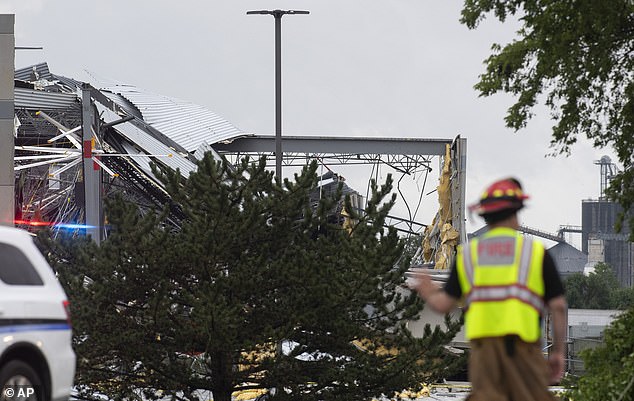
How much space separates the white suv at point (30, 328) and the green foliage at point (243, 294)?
16.3 metres

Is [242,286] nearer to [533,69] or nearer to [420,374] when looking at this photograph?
[420,374]

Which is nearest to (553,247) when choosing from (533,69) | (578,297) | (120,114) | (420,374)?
(578,297)

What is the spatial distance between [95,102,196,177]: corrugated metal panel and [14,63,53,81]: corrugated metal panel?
4.93 metres

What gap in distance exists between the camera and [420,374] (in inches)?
1141

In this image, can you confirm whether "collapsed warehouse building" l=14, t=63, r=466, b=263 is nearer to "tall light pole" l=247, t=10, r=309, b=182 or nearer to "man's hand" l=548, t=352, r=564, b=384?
"tall light pole" l=247, t=10, r=309, b=182

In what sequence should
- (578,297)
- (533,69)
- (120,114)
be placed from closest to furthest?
(533,69) → (120,114) → (578,297)

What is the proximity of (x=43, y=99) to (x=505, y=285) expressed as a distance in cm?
4953

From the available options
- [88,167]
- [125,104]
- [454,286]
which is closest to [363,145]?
[125,104]

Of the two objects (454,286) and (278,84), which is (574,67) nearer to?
(454,286)

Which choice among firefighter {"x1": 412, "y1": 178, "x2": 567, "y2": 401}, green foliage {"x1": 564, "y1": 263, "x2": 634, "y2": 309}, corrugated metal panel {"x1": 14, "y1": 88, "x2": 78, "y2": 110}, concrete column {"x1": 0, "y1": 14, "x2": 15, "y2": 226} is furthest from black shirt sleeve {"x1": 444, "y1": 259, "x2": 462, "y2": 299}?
green foliage {"x1": 564, "y1": 263, "x2": 634, "y2": 309}

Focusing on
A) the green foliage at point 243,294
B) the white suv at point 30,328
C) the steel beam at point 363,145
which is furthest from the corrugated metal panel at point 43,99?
the white suv at point 30,328

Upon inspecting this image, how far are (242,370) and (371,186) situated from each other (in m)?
4.43

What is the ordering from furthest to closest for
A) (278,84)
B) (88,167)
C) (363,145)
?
(363,145)
(278,84)
(88,167)

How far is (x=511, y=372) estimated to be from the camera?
743 cm
